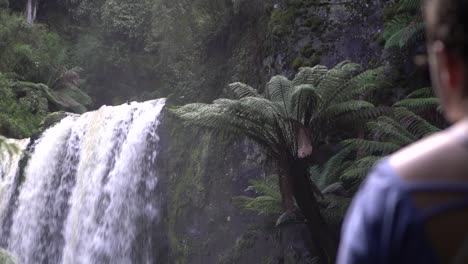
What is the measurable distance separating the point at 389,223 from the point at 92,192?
43.6ft

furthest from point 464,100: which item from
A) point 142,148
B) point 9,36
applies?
point 9,36

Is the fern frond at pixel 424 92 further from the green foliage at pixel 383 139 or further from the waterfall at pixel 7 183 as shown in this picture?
the waterfall at pixel 7 183

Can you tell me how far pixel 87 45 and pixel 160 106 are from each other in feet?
36.6

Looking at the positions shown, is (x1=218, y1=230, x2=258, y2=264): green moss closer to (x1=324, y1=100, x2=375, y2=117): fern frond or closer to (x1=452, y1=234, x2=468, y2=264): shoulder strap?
(x1=324, y1=100, x2=375, y2=117): fern frond

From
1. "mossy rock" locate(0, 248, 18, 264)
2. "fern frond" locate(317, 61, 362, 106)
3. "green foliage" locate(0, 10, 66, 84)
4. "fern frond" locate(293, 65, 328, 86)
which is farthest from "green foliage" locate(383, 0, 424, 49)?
"green foliage" locate(0, 10, 66, 84)

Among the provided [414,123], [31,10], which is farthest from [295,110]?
[31,10]

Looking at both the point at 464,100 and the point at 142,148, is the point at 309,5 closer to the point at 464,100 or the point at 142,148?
the point at 142,148

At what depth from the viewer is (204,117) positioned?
8.61m

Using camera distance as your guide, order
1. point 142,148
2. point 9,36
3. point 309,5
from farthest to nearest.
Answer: point 9,36 < point 142,148 < point 309,5

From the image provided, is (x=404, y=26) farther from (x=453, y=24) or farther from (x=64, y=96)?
(x=64, y=96)

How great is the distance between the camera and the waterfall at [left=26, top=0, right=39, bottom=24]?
27022 millimetres

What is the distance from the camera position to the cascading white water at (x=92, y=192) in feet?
43.0

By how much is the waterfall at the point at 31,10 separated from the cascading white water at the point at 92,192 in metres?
12.1

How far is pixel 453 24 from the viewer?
3.27 feet
